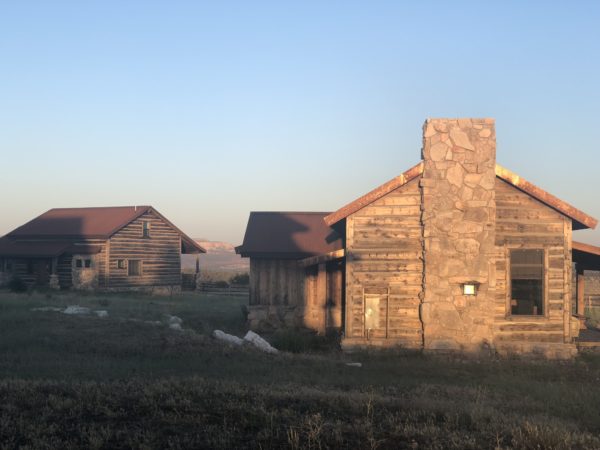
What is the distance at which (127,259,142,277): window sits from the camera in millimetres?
42969

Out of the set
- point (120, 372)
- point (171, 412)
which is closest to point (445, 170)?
point (120, 372)

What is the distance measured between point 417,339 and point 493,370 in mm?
2563

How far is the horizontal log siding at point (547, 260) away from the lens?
18.0 m

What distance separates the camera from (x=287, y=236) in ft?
85.1

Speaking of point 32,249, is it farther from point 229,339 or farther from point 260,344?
point 260,344

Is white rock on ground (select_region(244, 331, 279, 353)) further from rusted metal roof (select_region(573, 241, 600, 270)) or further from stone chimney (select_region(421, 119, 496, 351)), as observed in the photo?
rusted metal roof (select_region(573, 241, 600, 270))

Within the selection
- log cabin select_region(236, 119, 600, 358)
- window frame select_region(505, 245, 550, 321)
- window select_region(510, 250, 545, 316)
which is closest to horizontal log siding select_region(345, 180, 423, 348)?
log cabin select_region(236, 119, 600, 358)

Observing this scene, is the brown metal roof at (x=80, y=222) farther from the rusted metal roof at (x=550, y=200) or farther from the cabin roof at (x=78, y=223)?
the rusted metal roof at (x=550, y=200)

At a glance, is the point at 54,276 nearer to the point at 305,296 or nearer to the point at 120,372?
the point at 305,296

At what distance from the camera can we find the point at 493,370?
16125 millimetres

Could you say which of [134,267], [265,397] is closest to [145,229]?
[134,267]

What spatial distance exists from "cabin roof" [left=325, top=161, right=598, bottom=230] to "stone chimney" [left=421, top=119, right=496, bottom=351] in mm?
357

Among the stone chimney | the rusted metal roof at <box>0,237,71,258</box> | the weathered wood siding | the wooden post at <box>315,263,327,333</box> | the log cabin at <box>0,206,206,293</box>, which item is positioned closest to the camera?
the stone chimney

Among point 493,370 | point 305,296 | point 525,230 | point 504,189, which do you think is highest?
point 504,189
